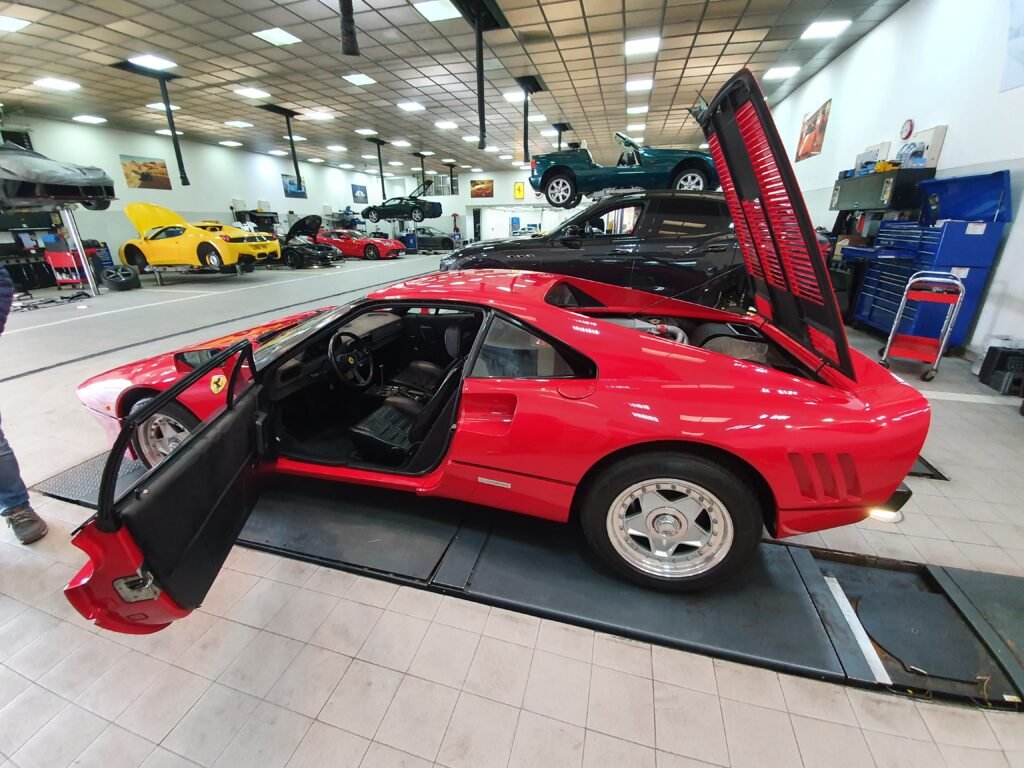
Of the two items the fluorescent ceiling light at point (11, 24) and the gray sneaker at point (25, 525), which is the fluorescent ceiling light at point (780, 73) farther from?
the fluorescent ceiling light at point (11, 24)

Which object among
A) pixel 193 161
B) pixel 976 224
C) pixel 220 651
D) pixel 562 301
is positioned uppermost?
pixel 193 161

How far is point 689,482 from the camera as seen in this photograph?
157cm

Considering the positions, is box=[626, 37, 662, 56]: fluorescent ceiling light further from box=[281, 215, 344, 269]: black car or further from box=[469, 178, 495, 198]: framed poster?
box=[469, 178, 495, 198]: framed poster

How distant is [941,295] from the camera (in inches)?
162

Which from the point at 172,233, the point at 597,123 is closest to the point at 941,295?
the point at 597,123

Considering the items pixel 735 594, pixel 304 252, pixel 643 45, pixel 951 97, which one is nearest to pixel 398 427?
pixel 735 594

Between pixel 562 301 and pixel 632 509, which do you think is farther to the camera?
pixel 562 301

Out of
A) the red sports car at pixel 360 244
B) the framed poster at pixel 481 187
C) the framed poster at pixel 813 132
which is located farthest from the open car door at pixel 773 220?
the framed poster at pixel 481 187

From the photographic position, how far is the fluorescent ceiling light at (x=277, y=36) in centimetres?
696

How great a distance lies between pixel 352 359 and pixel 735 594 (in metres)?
2.14

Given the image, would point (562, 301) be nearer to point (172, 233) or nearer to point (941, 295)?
point (941, 295)

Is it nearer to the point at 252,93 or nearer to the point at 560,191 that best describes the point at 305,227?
the point at 252,93

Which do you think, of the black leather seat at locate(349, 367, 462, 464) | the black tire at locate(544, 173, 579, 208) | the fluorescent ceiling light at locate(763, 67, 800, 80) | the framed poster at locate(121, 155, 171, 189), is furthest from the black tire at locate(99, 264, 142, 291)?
the fluorescent ceiling light at locate(763, 67, 800, 80)

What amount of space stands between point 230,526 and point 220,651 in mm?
477
